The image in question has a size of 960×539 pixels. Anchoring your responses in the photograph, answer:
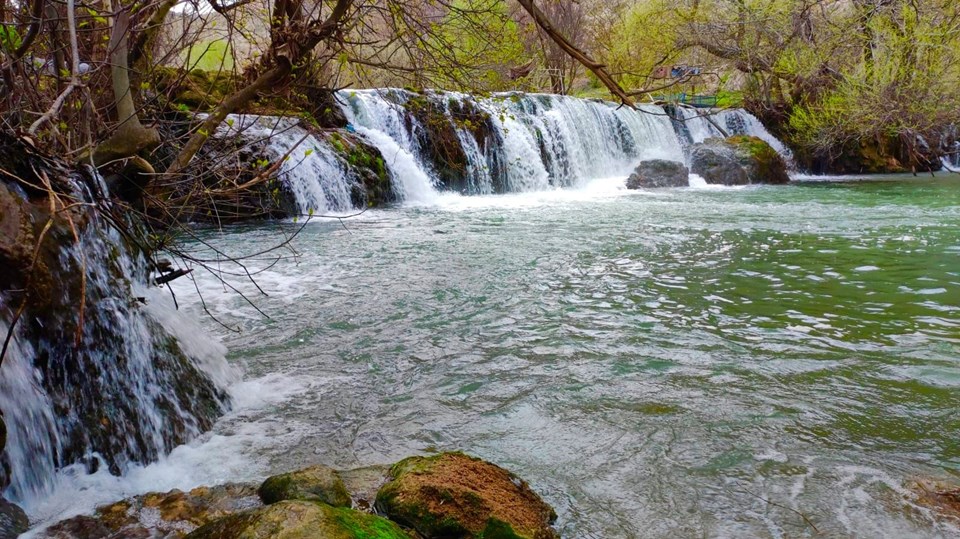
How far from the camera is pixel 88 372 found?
129 inches

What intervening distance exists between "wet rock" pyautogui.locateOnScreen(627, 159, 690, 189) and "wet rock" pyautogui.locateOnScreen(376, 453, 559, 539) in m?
15.2

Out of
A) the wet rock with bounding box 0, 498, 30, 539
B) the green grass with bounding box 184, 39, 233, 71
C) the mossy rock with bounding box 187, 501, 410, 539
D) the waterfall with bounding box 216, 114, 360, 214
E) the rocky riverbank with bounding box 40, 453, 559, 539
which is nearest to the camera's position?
the mossy rock with bounding box 187, 501, 410, 539

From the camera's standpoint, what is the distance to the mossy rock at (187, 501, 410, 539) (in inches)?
82.5

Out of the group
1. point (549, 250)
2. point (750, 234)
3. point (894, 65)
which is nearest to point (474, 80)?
point (549, 250)

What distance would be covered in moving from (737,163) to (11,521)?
1891cm

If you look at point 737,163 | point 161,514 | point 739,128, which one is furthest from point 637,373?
point 739,128

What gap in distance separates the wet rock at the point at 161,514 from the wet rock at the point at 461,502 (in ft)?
2.15

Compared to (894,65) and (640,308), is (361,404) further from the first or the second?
(894,65)

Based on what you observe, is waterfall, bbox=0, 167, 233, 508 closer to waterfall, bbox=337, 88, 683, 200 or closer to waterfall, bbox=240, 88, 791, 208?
waterfall, bbox=240, 88, 791, 208

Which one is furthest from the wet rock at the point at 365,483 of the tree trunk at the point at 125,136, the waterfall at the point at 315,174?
the waterfall at the point at 315,174

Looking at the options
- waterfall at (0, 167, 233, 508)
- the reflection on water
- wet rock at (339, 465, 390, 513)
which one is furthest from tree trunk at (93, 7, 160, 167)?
wet rock at (339, 465, 390, 513)

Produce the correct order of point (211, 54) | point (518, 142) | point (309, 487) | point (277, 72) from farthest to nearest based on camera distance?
point (518, 142)
point (211, 54)
point (277, 72)
point (309, 487)

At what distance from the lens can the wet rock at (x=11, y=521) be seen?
2541 millimetres

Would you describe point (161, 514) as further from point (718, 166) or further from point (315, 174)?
point (718, 166)
